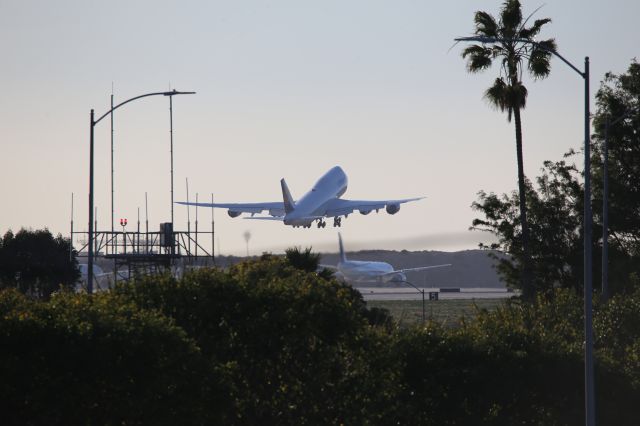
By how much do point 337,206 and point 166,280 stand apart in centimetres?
8416

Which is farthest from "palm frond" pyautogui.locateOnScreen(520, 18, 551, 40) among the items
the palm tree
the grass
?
the grass

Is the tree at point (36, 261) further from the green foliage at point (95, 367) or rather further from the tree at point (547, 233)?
the green foliage at point (95, 367)

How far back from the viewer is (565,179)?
7988 centimetres

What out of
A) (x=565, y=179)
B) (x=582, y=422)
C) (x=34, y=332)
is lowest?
(x=582, y=422)

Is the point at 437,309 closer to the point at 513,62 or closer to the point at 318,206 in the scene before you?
the point at 318,206

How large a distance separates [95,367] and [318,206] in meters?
85.6

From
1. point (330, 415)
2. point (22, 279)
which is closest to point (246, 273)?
point (330, 415)

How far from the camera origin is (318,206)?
114 meters

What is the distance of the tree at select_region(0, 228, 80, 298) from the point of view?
334 feet

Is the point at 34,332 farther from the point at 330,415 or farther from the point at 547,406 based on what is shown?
the point at 547,406

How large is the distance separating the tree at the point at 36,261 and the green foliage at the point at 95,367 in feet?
234

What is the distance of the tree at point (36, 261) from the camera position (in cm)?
10194

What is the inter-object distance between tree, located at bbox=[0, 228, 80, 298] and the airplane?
37.4ft

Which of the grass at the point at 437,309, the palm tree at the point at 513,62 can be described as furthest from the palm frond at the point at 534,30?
the grass at the point at 437,309
